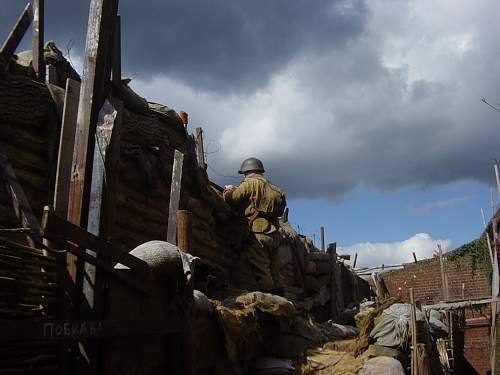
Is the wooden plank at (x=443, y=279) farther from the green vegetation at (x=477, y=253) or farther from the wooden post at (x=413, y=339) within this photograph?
the wooden post at (x=413, y=339)

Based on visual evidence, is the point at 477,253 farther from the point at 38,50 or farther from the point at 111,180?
the point at 111,180

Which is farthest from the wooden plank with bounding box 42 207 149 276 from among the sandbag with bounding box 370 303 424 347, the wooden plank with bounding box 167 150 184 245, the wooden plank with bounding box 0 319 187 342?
the sandbag with bounding box 370 303 424 347

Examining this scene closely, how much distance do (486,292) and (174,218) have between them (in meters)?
20.6

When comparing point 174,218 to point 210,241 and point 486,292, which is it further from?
point 486,292

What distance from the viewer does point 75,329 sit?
107 inches

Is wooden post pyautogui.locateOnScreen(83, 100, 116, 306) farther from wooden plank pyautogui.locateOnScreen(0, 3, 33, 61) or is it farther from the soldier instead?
the soldier

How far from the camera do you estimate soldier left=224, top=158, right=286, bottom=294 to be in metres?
8.39

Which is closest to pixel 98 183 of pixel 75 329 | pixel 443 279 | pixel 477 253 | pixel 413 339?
pixel 75 329

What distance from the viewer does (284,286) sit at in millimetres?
9523

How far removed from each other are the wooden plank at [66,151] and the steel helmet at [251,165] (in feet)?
17.9

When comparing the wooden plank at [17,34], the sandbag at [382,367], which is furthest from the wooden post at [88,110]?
the sandbag at [382,367]

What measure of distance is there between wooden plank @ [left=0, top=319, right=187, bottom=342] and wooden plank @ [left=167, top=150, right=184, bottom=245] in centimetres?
180

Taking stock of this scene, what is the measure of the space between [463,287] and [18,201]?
22576mm

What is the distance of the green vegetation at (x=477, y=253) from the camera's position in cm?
2266
